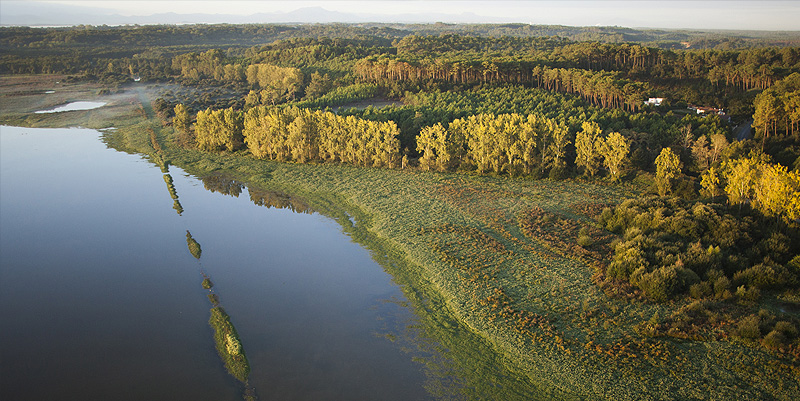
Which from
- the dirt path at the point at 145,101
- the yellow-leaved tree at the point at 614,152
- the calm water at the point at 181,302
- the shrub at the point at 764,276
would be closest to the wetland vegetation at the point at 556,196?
the shrub at the point at 764,276

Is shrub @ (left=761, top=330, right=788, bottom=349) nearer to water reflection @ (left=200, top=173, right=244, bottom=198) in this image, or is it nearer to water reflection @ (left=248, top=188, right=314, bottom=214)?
water reflection @ (left=248, top=188, right=314, bottom=214)

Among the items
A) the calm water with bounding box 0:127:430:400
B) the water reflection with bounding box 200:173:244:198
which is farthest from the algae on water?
the water reflection with bounding box 200:173:244:198

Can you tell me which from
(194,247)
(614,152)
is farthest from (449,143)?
(194,247)

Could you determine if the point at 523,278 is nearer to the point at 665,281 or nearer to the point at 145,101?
the point at 665,281

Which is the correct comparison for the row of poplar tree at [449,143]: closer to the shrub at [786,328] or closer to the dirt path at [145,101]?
the shrub at [786,328]

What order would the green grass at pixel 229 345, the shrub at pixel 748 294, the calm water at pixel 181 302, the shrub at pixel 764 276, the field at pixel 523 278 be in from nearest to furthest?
1. the field at pixel 523 278
2. the calm water at pixel 181 302
3. the green grass at pixel 229 345
4. the shrub at pixel 748 294
5. the shrub at pixel 764 276

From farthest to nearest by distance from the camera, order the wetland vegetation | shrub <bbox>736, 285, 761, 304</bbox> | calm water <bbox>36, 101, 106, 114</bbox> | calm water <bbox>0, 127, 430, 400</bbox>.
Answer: calm water <bbox>36, 101, 106, 114</bbox>
shrub <bbox>736, 285, 761, 304</bbox>
the wetland vegetation
calm water <bbox>0, 127, 430, 400</bbox>
